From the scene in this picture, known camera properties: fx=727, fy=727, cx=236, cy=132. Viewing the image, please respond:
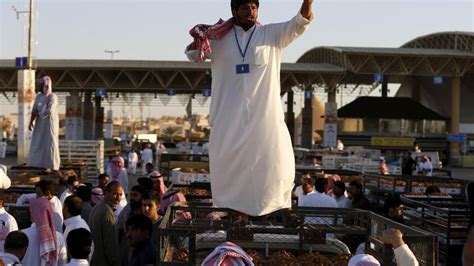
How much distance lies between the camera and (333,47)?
53438mm

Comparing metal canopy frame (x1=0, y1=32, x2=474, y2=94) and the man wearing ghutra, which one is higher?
metal canopy frame (x1=0, y1=32, x2=474, y2=94)

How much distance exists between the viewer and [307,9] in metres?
4.77

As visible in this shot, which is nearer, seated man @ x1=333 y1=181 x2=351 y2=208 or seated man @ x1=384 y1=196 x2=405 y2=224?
seated man @ x1=384 y1=196 x2=405 y2=224

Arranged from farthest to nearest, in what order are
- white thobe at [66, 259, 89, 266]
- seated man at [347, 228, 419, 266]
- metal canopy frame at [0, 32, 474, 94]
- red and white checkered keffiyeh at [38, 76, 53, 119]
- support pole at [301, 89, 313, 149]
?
support pole at [301, 89, 313, 149] → metal canopy frame at [0, 32, 474, 94] → red and white checkered keffiyeh at [38, 76, 53, 119] → white thobe at [66, 259, 89, 266] → seated man at [347, 228, 419, 266]

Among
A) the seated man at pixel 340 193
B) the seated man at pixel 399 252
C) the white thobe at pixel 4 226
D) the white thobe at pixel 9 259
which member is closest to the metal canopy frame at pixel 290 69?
the seated man at pixel 340 193

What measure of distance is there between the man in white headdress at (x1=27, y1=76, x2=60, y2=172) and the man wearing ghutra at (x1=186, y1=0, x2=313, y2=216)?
8388mm

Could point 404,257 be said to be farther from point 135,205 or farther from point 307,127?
point 307,127

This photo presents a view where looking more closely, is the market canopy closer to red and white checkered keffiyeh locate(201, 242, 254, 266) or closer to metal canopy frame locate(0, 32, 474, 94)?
metal canopy frame locate(0, 32, 474, 94)

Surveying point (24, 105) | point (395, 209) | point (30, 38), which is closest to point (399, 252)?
point (395, 209)

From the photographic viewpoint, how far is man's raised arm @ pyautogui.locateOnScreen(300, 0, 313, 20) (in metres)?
4.74

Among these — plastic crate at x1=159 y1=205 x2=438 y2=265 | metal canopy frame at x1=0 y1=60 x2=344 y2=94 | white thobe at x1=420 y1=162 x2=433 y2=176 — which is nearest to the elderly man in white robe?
plastic crate at x1=159 y1=205 x2=438 y2=265

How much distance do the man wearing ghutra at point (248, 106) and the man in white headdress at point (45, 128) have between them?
839 cm

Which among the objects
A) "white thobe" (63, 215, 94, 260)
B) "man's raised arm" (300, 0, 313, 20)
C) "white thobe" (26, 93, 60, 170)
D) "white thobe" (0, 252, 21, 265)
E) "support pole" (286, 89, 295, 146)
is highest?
"support pole" (286, 89, 295, 146)

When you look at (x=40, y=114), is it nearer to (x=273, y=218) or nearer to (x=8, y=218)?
(x=8, y=218)
